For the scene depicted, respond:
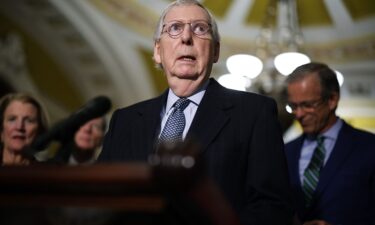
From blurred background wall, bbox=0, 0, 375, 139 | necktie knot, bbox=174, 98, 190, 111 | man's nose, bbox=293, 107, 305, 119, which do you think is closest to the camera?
necktie knot, bbox=174, 98, 190, 111

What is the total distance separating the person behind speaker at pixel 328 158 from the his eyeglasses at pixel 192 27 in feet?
2.55

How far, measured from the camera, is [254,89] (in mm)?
6434

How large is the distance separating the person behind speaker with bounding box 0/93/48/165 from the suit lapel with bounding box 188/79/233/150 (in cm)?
117

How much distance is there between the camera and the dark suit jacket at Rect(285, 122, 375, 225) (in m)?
2.38

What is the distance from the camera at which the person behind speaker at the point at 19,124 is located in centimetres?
276

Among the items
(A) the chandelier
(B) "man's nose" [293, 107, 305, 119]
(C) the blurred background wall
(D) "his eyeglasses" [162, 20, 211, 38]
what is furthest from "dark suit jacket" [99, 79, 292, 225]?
(C) the blurred background wall

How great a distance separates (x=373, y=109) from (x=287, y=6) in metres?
1.87

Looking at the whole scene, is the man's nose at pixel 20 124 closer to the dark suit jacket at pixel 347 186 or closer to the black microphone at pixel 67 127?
the black microphone at pixel 67 127

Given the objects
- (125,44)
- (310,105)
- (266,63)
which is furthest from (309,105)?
(125,44)

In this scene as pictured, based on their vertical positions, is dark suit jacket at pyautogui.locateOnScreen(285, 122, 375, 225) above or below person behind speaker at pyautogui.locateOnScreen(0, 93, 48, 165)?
below

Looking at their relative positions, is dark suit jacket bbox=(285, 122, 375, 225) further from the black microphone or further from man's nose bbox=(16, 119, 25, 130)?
man's nose bbox=(16, 119, 25, 130)

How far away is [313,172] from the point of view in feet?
8.35

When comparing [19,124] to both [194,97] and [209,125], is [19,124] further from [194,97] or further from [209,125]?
[209,125]

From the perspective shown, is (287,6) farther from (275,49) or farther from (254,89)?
(254,89)
